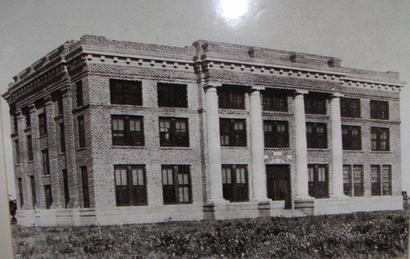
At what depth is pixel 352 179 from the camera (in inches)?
288

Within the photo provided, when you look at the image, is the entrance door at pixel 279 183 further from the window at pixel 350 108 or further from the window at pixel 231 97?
the window at pixel 350 108

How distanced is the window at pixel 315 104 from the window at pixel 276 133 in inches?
18.3

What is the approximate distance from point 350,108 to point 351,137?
0.47 m

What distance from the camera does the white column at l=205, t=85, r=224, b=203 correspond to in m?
6.79

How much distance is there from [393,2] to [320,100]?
1.82m

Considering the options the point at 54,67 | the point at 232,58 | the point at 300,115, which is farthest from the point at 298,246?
the point at 54,67

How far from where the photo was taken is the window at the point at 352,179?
23.7ft

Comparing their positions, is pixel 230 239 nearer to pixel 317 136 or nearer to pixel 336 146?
pixel 317 136

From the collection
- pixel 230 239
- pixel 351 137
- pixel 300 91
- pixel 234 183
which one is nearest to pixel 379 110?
pixel 351 137

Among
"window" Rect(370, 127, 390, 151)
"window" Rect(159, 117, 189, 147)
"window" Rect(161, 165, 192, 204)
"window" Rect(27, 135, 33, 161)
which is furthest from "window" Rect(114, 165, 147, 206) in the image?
"window" Rect(370, 127, 390, 151)

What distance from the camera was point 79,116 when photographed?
605 centimetres

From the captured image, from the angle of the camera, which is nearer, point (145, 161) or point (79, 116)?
point (79, 116)

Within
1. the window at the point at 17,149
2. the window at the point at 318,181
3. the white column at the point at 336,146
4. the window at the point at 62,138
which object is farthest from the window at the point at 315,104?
the window at the point at 17,149

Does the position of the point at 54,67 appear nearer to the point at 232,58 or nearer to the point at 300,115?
the point at 232,58
